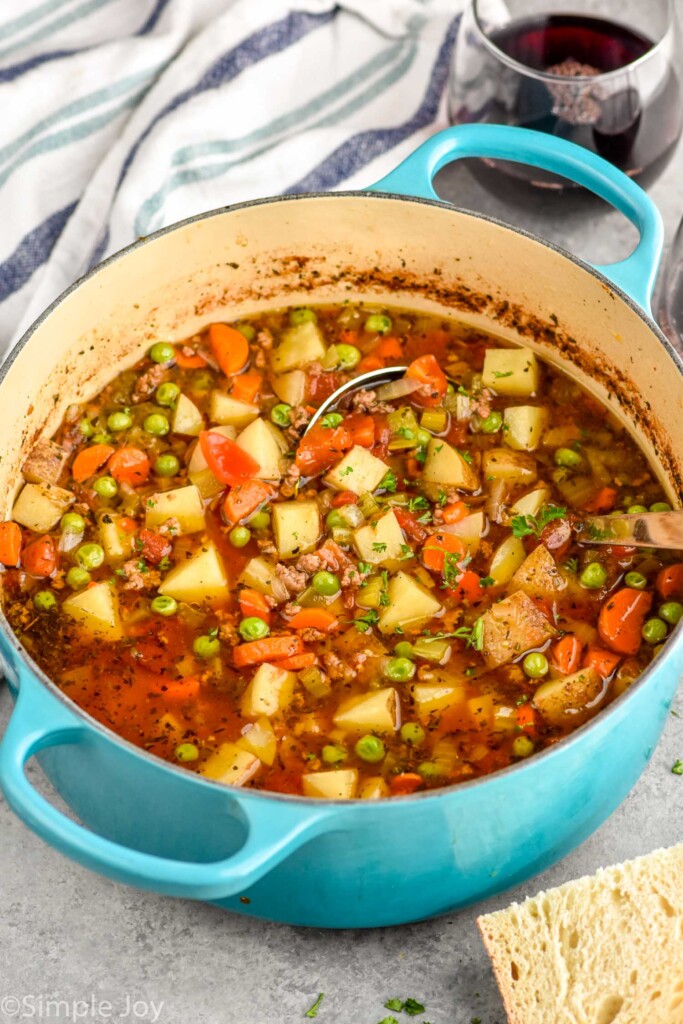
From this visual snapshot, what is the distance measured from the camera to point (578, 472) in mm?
4238

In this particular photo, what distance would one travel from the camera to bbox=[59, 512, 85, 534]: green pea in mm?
4129

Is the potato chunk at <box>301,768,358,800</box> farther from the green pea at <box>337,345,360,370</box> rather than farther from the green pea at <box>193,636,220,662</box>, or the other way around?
the green pea at <box>337,345,360,370</box>

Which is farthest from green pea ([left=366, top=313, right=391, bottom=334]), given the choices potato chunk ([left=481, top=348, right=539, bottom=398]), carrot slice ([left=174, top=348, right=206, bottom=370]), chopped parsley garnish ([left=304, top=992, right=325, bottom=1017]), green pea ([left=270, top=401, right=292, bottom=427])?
chopped parsley garnish ([left=304, top=992, right=325, bottom=1017])

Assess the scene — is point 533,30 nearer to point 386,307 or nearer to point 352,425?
point 386,307

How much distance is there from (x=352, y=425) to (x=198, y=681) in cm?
105

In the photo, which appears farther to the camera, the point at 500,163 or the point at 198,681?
the point at 500,163

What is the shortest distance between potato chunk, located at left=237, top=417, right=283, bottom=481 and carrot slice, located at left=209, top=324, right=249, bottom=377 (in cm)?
36

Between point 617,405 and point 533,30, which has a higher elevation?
point 533,30

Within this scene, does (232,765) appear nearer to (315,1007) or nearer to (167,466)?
(315,1007)

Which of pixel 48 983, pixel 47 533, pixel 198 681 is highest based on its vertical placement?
pixel 47 533

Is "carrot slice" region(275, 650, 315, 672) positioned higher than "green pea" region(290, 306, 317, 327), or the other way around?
"green pea" region(290, 306, 317, 327)

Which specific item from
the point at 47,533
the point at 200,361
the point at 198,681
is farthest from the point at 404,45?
the point at 198,681

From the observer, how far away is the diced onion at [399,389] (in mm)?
4457

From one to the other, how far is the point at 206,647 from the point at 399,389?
1.20 metres
